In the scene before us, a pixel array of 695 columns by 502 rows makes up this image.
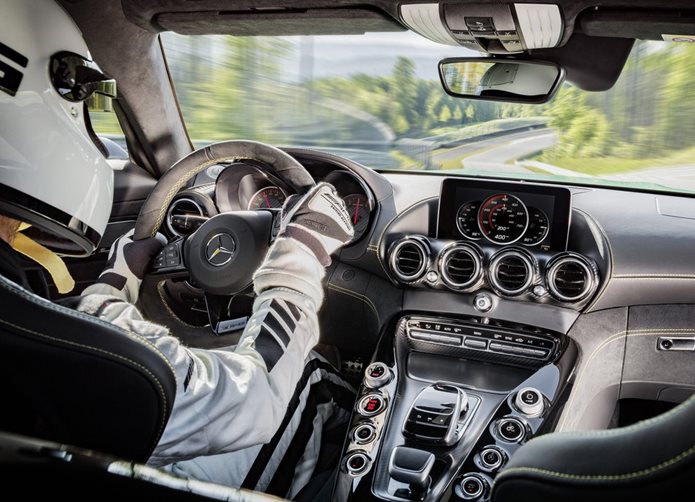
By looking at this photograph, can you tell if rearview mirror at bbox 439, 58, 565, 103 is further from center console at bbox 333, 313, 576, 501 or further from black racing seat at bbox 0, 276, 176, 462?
black racing seat at bbox 0, 276, 176, 462

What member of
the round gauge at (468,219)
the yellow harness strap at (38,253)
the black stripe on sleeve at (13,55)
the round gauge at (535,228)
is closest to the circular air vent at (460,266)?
the round gauge at (468,219)

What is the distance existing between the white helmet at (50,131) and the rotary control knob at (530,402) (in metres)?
1.47

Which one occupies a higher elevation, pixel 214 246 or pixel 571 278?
pixel 571 278

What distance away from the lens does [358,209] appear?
319cm

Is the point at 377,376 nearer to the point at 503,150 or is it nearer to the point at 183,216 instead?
the point at 183,216

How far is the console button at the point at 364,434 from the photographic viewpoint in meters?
2.46

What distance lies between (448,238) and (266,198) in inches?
30.7

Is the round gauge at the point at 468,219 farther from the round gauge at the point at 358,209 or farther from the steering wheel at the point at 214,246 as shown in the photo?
the steering wheel at the point at 214,246

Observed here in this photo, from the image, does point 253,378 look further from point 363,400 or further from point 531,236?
point 531,236

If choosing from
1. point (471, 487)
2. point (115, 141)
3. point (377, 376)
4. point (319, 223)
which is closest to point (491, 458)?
point (471, 487)

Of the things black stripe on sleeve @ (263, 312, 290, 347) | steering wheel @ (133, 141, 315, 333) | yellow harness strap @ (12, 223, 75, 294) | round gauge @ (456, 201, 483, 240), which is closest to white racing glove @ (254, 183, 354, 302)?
black stripe on sleeve @ (263, 312, 290, 347)

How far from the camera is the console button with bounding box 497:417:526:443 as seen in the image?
2379 millimetres

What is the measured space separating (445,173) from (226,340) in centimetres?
122

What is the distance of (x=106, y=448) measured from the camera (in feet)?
4.29
